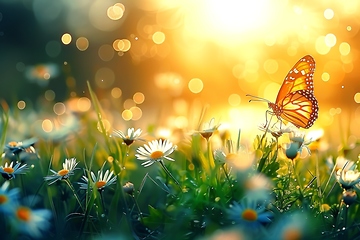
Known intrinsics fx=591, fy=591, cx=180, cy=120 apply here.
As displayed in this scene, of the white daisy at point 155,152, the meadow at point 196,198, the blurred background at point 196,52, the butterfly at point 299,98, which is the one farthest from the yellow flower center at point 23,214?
the blurred background at point 196,52

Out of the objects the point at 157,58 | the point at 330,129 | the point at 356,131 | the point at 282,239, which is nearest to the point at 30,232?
the point at 282,239

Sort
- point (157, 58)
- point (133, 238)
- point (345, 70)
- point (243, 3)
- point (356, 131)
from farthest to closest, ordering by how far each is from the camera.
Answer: point (157, 58)
point (345, 70)
point (243, 3)
point (356, 131)
point (133, 238)

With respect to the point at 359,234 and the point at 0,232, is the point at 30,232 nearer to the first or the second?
the point at 0,232

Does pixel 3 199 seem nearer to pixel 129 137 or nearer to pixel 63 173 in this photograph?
pixel 63 173

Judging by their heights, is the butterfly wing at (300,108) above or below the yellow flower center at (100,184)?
above

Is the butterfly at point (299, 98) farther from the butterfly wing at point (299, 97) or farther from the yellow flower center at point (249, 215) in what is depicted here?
the yellow flower center at point (249, 215)

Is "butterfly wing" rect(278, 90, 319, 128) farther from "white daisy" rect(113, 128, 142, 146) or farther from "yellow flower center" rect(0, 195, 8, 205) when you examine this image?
"yellow flower center" rect(0, 195, 8, 205)
